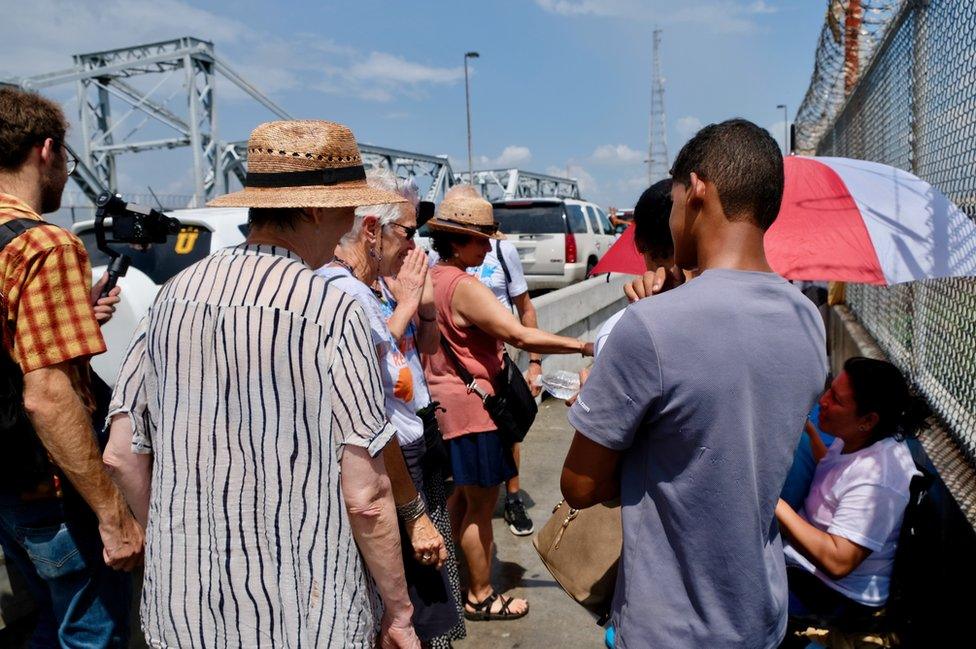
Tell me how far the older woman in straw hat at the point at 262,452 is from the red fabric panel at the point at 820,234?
65.7 inches

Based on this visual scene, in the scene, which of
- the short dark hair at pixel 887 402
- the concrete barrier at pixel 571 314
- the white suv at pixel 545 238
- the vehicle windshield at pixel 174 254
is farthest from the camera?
the white suv at pixel 545 238

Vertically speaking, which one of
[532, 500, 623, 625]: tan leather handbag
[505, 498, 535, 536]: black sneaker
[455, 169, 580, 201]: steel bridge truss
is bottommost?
[505, 498, 535, 536]: black sneaker

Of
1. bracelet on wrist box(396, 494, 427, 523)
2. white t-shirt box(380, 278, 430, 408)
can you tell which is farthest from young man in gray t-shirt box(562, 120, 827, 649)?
white t-shirt box(380, 278, 430, 408)

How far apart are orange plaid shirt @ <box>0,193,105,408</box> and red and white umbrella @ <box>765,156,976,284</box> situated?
2.27 metres

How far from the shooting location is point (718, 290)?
1381mm

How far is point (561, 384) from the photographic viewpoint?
8.73 feet

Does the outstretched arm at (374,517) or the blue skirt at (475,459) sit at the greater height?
the outstretched arm at (374,517)

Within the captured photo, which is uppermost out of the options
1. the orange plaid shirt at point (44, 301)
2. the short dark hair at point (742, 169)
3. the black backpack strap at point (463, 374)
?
the short dark hair at point (742, 169)

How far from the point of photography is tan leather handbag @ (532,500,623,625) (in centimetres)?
186

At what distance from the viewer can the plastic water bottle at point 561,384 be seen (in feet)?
8.29

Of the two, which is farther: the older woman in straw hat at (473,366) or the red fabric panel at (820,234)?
the older woman in straw hat at (473,366)

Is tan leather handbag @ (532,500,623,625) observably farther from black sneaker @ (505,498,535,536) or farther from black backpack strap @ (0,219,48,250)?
black sneaker @ (505,498,535,536)

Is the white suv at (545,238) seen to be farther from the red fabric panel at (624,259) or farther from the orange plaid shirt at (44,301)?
the orange plaid shirt at (44,301)

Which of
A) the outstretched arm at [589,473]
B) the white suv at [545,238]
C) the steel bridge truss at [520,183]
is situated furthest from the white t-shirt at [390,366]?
the steel bridge truss at [520,183]
